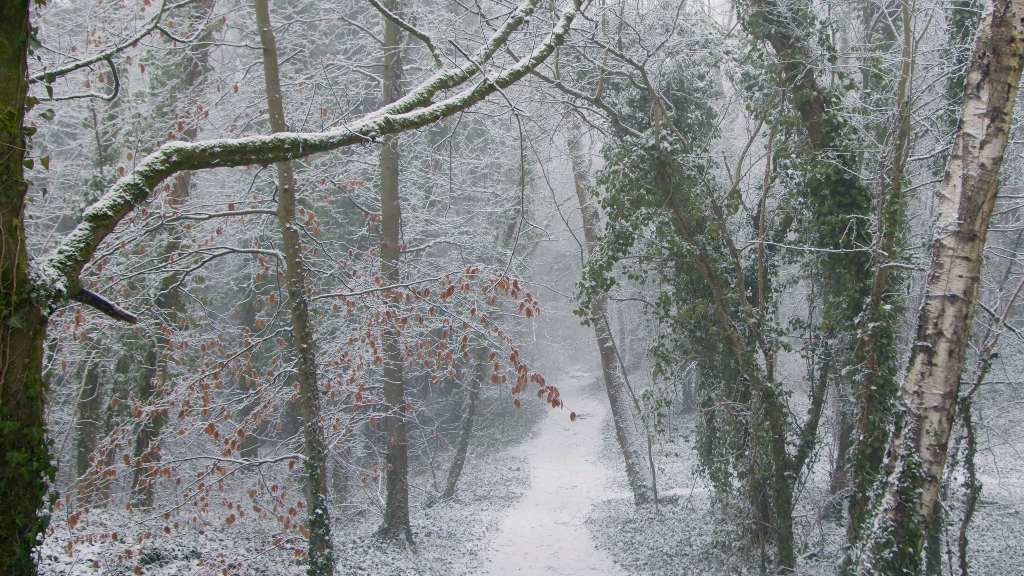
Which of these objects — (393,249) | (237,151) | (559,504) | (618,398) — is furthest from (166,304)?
(559,504)

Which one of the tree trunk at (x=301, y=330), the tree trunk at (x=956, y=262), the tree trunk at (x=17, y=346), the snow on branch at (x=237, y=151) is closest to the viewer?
the tree trunk at (x=17, y=346)

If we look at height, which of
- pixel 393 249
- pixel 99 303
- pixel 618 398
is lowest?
pixel 618 398

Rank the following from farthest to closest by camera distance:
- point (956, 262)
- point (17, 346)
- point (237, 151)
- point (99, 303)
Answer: point (956, 262) < point (237, 151) < point (99, 303) < point (17, 346)

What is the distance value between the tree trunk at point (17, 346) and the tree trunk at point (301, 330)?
334 cm

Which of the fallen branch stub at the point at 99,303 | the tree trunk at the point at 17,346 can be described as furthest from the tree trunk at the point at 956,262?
the tree trunk at the point at 17,346

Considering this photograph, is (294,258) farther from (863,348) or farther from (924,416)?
(863,348)

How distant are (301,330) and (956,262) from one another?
5664 millimetres

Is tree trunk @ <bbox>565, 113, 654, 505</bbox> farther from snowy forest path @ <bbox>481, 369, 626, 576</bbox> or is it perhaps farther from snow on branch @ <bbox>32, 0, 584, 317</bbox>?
snow on branch @ <bbox>32, 0, 584, 317</bbox>

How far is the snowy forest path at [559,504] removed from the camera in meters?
9.80

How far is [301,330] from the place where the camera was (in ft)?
20.9

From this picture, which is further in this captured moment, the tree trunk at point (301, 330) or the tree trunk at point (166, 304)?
the tree trunk at point (166, 304)

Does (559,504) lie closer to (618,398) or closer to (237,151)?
(618,398)

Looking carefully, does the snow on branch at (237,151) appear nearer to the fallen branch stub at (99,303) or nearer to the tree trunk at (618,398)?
the fallen branch stub at (99,303)

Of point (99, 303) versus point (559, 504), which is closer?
point (99, 303)
